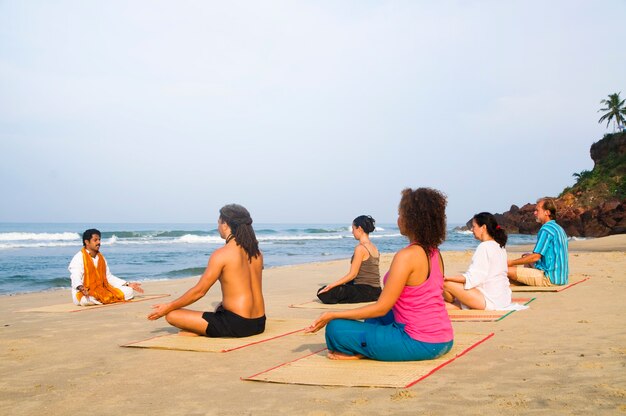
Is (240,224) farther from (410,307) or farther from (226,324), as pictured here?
(410,307)

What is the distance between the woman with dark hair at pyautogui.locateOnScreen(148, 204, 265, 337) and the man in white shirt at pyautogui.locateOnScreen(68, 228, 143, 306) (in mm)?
3545

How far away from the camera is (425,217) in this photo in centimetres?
444

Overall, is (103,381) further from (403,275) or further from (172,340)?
(403,275)

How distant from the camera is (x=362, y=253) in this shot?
8.73 meters

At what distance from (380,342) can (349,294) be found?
4316 mm

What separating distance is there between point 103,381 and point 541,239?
6837 millimetres

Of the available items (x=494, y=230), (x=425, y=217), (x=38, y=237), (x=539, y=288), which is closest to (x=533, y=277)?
(x=539, y=288)

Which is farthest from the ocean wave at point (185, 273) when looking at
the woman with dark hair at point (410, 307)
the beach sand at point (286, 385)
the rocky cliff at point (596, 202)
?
the rocky cliff at point (596, 202)

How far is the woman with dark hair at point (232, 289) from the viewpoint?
5.73 meters

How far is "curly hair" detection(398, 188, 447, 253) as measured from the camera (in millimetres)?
4426

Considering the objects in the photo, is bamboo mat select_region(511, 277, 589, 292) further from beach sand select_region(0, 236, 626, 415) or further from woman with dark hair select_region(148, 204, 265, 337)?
woman with dark hair select_region(148, 204, 265, 337)

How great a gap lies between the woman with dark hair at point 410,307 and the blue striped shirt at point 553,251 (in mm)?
4832

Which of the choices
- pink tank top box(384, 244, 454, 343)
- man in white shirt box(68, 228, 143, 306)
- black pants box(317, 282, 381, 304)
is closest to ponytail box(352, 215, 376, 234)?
black pants box(317, 282, 381, 304)

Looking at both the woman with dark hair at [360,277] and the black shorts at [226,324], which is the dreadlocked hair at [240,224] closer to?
the black shorts at [226,324]
